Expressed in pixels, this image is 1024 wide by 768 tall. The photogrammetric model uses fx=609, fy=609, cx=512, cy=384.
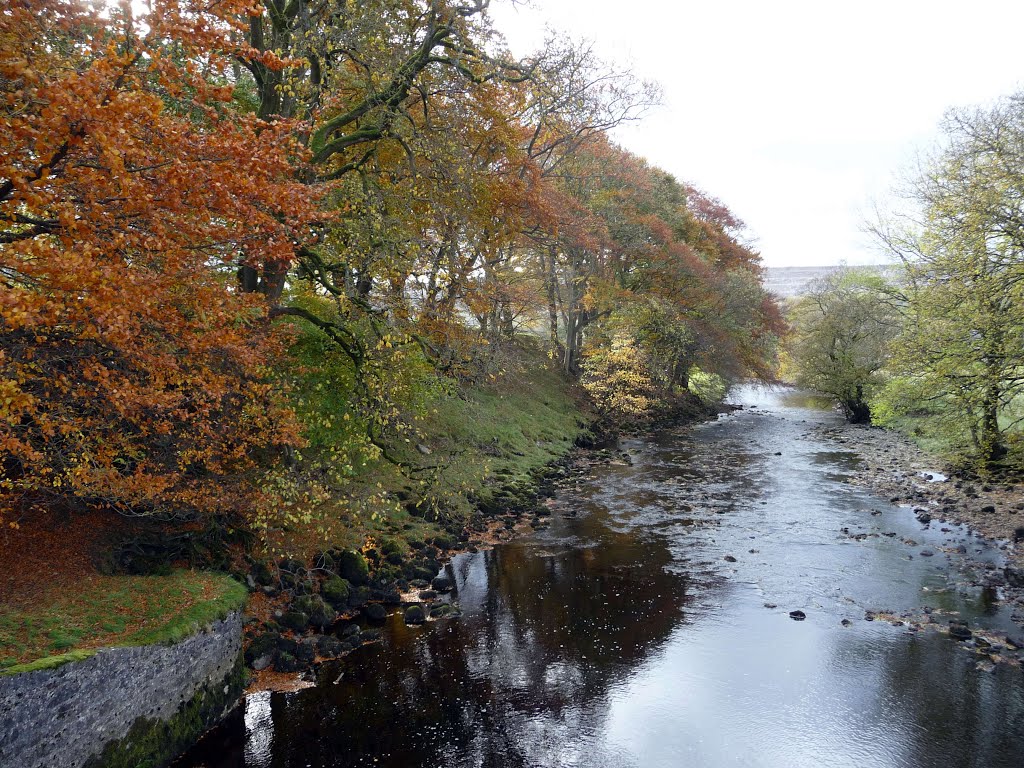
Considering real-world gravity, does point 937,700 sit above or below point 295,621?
below

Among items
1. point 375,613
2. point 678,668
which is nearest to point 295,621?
point 375,613

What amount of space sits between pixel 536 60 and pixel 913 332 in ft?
50.6

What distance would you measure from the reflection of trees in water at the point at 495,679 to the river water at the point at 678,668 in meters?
0.03

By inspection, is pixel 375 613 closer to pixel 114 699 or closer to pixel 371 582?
pixel 371 582

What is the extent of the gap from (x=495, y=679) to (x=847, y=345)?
116 ft

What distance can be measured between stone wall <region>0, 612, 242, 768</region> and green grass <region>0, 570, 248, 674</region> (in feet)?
0.57

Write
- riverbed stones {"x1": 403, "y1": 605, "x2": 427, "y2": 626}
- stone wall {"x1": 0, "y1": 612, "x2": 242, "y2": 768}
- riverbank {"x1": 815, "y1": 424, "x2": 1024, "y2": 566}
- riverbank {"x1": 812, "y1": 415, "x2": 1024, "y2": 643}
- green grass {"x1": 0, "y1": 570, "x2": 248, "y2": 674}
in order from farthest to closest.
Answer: riverbank {"x1": 815, "y1": 424, "x2": 1024, "y2": 566}
riverbank {"x1": 812, "y1": 415, "x2": 1024, "y2": 643}
riverbed stones {"x1": 403, "y1": 605, "x2": 427, "y2": 626}
green grass {"x1": 0, "y1": 570, "x2": 248, "y2": 674}
stone wall {"x1": 0, "y1": 612, "x2": 242, "y2": 768}

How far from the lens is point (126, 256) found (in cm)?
841

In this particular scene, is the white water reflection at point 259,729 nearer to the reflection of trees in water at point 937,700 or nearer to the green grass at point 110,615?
the green grass at point 110,615

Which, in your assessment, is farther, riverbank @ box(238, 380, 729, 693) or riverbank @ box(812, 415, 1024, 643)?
riverbank @ box(812, 415, 1024, 643)

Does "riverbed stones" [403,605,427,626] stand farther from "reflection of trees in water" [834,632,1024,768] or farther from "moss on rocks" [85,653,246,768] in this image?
"reflection of trees in water" [834,632,1024,768]

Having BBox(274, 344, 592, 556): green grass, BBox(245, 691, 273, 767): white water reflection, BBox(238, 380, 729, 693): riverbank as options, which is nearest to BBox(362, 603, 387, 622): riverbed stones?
BBox(238, 380, 729, 693): riverbank

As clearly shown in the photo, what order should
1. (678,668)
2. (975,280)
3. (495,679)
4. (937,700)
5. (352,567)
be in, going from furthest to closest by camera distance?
1. (975,280)
2. (352,567)
3. (678,668)
4. (495,679)
5. (937,700)

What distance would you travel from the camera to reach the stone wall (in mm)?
6512
